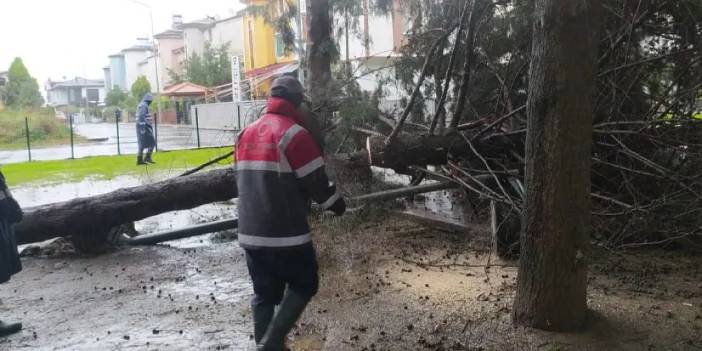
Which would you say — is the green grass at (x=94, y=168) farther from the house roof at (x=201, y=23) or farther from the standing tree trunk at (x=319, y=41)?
the house roof at (x=201, y=23)

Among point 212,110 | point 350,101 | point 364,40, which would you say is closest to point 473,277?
point 350,101

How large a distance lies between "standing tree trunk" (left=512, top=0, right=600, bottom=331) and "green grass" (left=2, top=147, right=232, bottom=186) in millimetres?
8445

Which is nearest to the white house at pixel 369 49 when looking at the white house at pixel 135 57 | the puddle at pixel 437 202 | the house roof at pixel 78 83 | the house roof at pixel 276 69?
the puddle at pixel 437 202

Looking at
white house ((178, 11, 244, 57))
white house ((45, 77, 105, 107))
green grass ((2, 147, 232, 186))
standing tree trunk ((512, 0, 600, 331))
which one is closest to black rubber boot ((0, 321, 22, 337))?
standing tree trunk ((512, 0, 600, 331))

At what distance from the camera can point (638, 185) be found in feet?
18.4

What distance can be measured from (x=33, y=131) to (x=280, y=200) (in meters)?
28.7

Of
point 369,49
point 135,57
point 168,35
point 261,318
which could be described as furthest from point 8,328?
point 135,57

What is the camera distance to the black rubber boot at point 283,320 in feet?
11.2

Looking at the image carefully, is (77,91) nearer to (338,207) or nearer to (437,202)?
(437,202)

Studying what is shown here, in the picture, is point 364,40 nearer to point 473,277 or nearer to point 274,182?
point 473,277

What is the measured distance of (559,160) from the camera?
141 inches

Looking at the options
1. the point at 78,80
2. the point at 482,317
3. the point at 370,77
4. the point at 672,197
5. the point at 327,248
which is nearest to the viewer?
the point at 482,317

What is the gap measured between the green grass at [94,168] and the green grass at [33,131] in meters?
10.4

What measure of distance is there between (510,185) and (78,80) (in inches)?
3909
